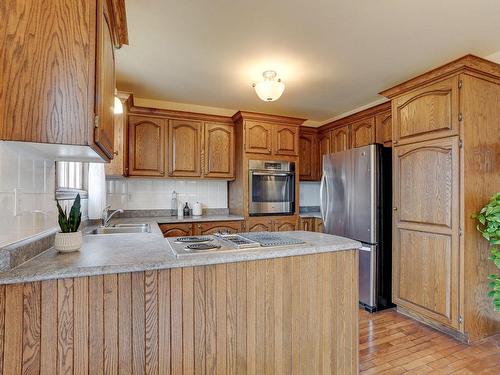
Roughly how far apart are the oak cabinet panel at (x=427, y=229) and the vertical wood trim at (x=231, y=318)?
201cm

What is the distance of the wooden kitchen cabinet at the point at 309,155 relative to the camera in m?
4.46

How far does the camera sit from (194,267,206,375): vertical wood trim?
126 centimetres

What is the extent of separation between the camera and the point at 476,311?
229 cm

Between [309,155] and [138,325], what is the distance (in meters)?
3.81

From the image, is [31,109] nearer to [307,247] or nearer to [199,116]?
[307,247]

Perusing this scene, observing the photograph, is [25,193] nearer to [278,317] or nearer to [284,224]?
[278,317]

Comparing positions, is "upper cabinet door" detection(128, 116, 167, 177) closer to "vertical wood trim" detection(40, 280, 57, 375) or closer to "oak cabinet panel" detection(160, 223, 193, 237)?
"oak cabinet panel" detection(160, 223, 193, 237)

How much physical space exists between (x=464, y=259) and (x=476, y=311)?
48cm

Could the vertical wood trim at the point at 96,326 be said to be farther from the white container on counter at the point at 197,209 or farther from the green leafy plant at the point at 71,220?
the white container on counter at the point at 197,209

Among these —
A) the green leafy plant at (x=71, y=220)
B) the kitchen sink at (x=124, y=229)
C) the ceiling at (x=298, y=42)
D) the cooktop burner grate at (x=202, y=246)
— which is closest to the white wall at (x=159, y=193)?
the kitchen sink at (x=124, y=229)

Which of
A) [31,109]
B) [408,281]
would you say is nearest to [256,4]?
[31,109]

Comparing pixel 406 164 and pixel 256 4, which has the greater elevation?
pixel 256 4

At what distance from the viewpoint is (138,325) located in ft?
3.85

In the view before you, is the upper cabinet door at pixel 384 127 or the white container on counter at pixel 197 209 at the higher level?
the upper cabinet door at pixel 384 127
